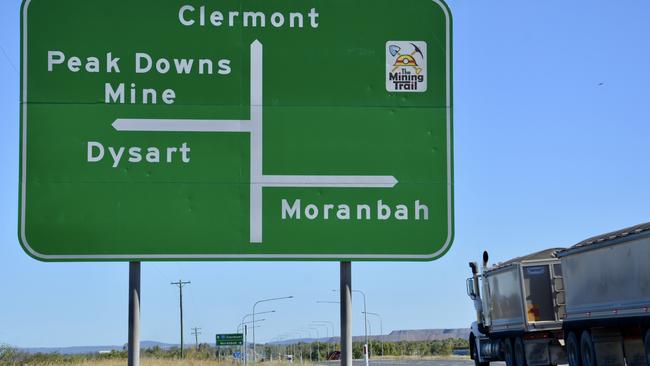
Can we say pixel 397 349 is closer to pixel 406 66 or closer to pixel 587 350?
pixel 587 350

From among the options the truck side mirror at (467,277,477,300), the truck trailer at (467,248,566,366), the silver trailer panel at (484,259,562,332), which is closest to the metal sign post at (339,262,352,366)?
the truck trailer at (467,248,566,366)

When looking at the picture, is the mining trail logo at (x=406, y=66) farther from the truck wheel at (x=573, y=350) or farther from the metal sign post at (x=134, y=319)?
the truck wheel at (x=573, y=350)

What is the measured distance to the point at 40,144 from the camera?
7168mm

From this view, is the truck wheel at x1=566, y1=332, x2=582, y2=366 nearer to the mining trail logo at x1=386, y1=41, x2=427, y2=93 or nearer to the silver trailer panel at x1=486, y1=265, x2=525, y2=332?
the silver trailer panel at x1=486, y1=265, x2=525, y2=332

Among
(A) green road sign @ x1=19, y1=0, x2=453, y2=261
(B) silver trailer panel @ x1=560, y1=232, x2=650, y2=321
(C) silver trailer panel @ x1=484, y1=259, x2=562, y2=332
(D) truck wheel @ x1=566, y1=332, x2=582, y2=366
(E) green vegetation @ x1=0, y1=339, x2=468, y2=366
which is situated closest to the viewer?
(A) green road sign @ x1=19, y1=0, x2=453, y2=261

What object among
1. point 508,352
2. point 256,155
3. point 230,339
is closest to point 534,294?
point 508,352

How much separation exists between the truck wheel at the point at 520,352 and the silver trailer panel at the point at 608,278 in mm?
4163

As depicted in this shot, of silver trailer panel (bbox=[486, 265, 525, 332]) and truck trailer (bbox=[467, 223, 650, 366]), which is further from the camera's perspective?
silver trailer panel (bbox=[486, 265, 525, 332])

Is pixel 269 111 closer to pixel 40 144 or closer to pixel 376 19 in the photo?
pixel 376 19

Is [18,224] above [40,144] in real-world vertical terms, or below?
below

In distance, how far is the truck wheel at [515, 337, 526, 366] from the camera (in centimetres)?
3234

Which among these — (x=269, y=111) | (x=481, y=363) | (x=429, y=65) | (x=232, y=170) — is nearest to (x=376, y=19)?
(x=429, y=65)

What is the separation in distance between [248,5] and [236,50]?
316 millimetres

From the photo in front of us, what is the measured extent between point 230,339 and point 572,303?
157 feet
